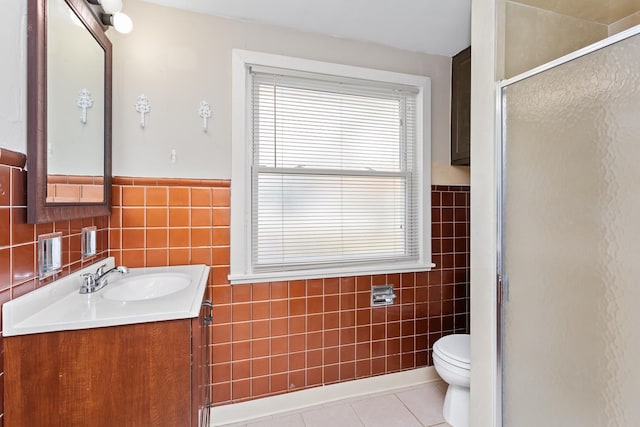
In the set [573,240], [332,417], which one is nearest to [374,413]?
[332,417]

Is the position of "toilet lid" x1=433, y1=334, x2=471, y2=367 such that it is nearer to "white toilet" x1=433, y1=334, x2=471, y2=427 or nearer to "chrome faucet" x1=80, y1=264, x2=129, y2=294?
"white toilet" x1=433, y1=334, x2=471, y2=427

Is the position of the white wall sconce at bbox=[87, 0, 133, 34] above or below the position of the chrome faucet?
above

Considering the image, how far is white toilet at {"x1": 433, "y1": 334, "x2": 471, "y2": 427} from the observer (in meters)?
1.68

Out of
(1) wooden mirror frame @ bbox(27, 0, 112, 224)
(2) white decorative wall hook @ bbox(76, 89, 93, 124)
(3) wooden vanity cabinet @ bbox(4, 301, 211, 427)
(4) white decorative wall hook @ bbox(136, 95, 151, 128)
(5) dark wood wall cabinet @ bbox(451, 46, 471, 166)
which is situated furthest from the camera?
(5) dark wood wall cabinet @ bbox(451, 46, 471, 166)

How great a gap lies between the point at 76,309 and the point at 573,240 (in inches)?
70.4

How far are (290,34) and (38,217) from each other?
5.37 ft

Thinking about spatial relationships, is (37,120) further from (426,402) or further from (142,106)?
(426,402)

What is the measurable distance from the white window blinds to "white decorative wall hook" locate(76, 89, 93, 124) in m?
0.79

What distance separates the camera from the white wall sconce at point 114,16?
1408 mm

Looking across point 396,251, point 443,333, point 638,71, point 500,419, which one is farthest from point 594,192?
point 443,333

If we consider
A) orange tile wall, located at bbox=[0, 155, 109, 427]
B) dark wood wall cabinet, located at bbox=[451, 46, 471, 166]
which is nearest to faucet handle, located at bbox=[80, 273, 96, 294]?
orange tile wall, located at bbox=[0, 155, 109, 427]

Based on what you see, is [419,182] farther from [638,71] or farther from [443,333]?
[638,71]

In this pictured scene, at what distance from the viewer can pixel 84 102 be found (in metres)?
1.34

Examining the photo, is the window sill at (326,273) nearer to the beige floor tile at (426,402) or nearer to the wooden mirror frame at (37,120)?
the beige floor tile at (426,402)
